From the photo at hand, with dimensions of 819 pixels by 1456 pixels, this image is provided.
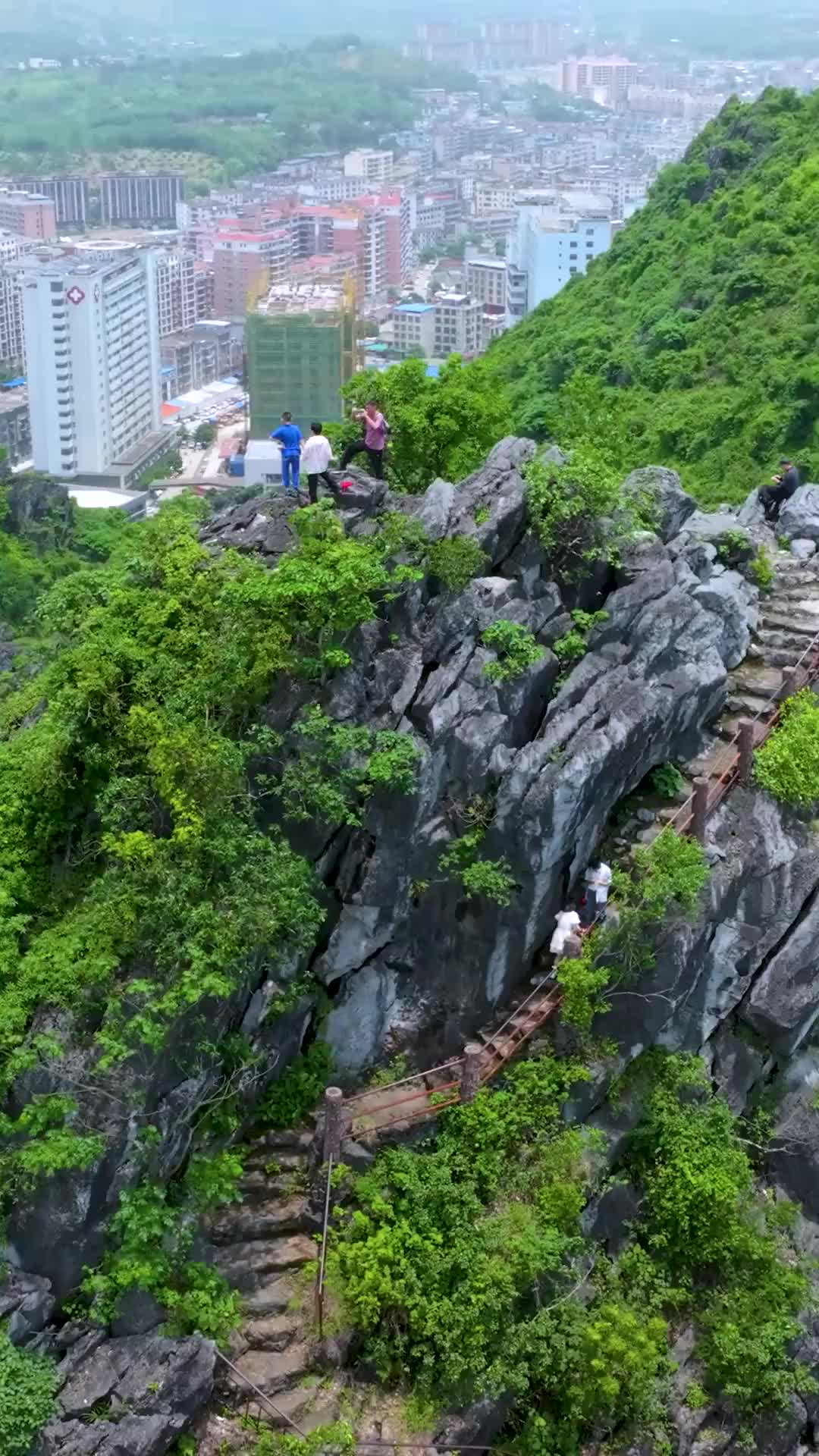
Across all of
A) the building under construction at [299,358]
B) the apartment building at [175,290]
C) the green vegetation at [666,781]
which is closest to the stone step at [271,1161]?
the green vegetation at [666,781]

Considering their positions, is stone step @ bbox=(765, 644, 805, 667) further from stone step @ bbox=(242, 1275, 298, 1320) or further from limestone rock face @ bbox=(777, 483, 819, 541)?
stone step @ bbox=(242, 1275, 298, 1320)

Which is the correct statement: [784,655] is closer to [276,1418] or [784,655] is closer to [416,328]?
[276,1418]

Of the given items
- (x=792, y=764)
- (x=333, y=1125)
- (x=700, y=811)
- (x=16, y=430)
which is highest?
(x=792, y=764)

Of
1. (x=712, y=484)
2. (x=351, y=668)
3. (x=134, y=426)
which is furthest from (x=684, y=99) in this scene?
(x=351, y=668)

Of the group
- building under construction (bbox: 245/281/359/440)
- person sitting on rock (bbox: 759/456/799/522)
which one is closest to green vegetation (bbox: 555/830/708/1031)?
person sitting on rock (bbox: 759/456/799/522)

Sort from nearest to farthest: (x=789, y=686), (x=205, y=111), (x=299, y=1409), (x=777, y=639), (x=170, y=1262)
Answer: (x=170, y=1262) < (x=299, y=1409) < (x=789, y=686) < (x=777, y=639) < (x=205, y=111)

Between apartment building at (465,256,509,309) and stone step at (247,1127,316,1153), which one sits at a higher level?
stone step at (247,1127,316,1153)

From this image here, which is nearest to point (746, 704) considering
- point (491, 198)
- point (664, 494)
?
point (664, 494)
